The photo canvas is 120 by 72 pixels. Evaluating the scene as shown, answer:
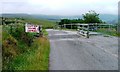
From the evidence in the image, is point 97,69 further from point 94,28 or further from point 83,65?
point 94,28

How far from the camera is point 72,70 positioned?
1449 cm

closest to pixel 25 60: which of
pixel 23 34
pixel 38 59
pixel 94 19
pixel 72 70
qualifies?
pixel 38 59

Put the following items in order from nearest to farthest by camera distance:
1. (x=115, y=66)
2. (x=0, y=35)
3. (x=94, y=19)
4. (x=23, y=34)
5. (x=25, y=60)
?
(x=115, y=66), (x=25, y=60), (x=0, y=35), (x=23, y=34), (x=94, y=19)

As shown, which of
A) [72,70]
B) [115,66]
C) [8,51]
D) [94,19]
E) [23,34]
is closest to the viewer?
[72,70]

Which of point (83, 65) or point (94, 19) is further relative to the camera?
point (94, 19)

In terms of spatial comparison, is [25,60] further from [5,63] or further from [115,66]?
[115,66]

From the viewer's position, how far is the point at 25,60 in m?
17.2

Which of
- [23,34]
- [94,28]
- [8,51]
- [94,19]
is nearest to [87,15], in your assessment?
[94,19]

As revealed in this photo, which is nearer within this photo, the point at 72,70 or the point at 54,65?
the point at 72,70

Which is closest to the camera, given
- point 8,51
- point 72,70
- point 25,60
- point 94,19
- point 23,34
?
point 72,70

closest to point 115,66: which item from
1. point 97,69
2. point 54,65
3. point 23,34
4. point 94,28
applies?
point 97,69

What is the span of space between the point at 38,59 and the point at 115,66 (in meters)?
3.73

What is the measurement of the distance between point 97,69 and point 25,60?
3.79m

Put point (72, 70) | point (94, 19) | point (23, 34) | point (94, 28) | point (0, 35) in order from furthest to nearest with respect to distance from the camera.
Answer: point (94, 19), point (94, 28), point (23, 34), point (0, 35), point (72, 70)
